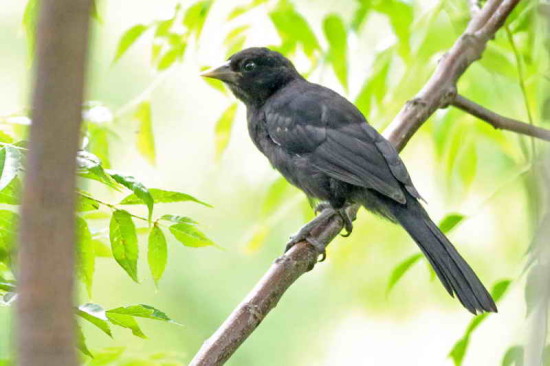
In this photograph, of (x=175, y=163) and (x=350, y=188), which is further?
(x=175, y=163)

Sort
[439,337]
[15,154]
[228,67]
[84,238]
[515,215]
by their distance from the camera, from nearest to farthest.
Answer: [15,154] → [84,238] → [228,67] → [515,215] → [439,337]

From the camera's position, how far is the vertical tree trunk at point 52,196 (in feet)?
2.19

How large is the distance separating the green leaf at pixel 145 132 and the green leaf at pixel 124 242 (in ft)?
4.63

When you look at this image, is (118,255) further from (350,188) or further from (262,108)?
(262,108)

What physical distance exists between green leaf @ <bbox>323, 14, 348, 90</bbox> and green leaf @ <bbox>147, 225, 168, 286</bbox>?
5.05 feet

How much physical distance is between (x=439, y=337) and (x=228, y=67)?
3196mm

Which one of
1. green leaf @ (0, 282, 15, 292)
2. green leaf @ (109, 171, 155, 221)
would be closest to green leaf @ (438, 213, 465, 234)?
green leaf @ (109, 171, 155, 221)

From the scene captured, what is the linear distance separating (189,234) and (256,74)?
270 centimetres

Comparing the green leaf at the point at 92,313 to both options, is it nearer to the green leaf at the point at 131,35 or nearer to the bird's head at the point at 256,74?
the green leaf at the point at 131,35

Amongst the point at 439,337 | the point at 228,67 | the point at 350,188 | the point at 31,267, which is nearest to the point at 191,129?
the point at 228,67

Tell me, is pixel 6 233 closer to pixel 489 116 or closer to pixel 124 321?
pixel 124 321

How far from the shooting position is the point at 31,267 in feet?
2.20

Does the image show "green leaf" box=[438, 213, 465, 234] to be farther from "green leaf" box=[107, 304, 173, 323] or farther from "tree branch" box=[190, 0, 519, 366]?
"green leaf" box=[107, 304, 173, 323]

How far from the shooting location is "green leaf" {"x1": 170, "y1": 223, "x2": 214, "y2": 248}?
96.3 inches
